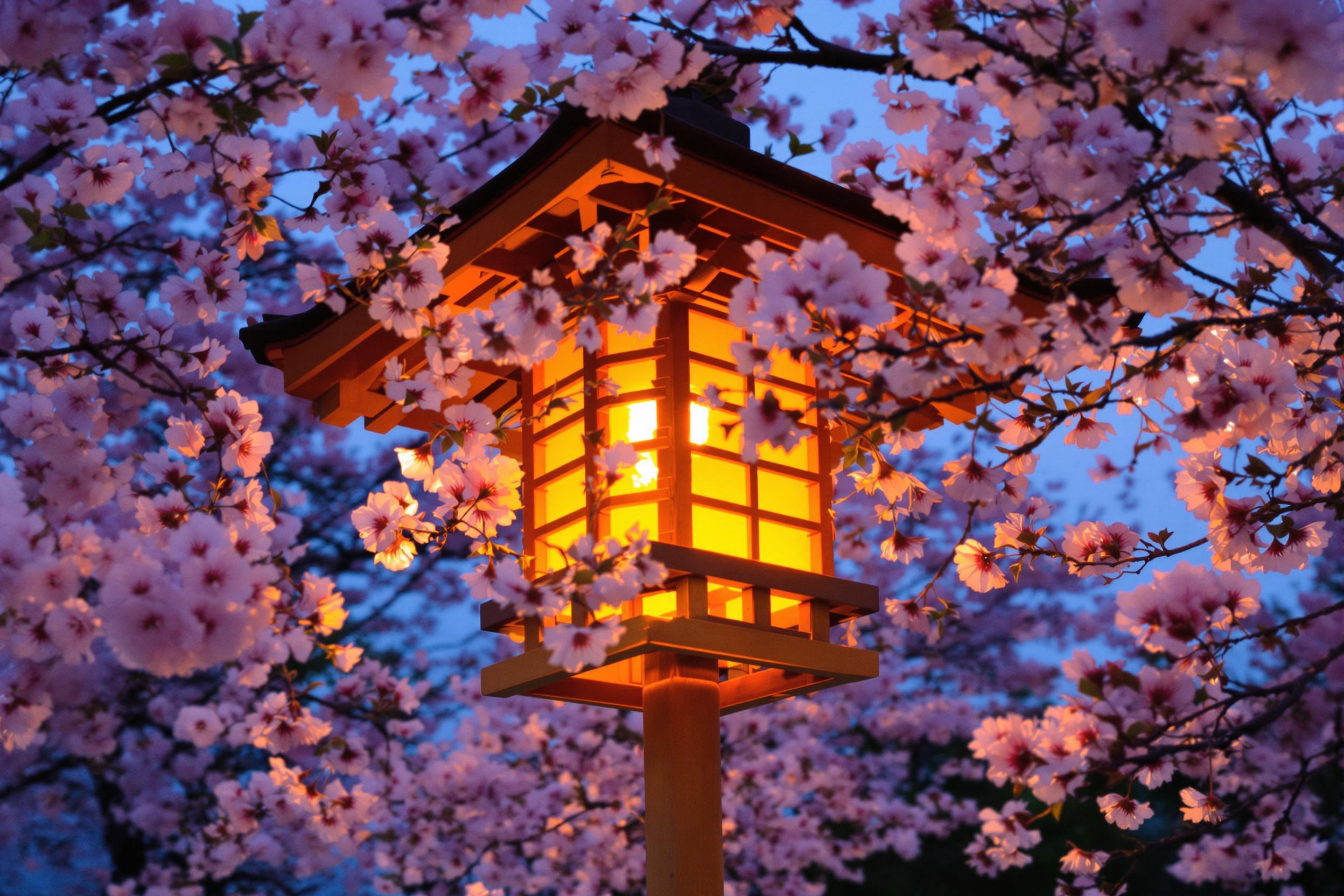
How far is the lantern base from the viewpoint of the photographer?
2188 mm

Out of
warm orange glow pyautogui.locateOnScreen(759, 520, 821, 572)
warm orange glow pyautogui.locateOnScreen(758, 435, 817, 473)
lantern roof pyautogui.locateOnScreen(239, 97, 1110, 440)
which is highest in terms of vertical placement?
lantern roof pyautogui.locateOnScreen(239, 97, 1110, 440)

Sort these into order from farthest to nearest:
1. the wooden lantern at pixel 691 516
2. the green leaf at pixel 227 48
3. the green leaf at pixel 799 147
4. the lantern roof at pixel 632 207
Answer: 1. the wooden lantern at pixel 691 516
2. the lantern roof at pixel 632 207
3. the green leaf at pixel 799 147
4. the green leaf at pixel 227 48

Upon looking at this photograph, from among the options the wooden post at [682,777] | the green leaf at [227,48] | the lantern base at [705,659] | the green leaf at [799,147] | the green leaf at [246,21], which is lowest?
the wooden post at [682,777]

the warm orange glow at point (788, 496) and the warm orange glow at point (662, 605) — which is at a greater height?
the warm orange glow at point (788, 496)

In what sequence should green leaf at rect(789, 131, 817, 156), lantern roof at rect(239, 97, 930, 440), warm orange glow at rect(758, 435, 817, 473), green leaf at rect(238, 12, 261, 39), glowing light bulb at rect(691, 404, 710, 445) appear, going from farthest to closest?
warm orange glow at rect(758, 435, 817, 473) < glowing light bulb at rect(691, 404, 710, 445) < lantern roof at rect(239, 97, 930, 440) < green leaf at rect(789, 131, 817, 156) < green leaf at rect(238, 12, 261, 39)

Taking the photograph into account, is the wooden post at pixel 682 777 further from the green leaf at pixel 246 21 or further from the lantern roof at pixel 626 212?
the green leaf at pixel 246 21

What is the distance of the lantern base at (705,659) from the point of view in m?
2.19

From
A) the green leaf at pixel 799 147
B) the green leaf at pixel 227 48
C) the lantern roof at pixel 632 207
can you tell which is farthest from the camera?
the lantern roof at pixel 632 207

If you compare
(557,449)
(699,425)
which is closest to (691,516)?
(699,425)

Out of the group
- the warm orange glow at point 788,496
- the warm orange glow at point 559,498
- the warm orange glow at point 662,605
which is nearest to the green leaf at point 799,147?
the warm orange glow at point 788,496

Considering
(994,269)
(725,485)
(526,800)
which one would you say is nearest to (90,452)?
(725,485)

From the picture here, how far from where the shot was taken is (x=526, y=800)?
522 centimetres

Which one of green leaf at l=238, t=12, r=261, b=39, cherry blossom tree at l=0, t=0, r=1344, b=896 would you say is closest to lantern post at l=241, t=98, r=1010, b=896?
cherry blossom tree at l=0, t=0, r=1344, b=896

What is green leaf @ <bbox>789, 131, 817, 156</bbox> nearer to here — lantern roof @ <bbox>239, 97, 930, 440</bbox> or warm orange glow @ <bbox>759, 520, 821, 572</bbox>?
lantern roof @ <bbox>239, 97, 930, 440</bbox>
